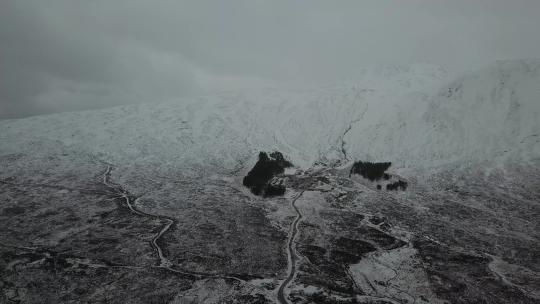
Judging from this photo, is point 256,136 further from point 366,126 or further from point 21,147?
point 21,147

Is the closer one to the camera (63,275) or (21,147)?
(63,275)

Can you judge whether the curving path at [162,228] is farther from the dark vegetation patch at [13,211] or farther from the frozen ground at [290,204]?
the dark vegetation patch at [13,211]

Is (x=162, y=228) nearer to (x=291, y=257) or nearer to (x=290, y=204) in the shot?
(x=291, y=257)

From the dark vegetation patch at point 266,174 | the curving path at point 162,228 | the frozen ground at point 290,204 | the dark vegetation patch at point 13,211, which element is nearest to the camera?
the frozen ground at point 290,204

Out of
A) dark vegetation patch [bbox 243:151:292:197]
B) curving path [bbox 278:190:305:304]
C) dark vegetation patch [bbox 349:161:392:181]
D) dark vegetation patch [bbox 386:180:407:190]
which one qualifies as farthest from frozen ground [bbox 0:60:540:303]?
dark vegetation patch [bbox 243:151:292:197]

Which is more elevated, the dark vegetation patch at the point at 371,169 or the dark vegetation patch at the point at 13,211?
the dark vegetation patch at the point at 371,169

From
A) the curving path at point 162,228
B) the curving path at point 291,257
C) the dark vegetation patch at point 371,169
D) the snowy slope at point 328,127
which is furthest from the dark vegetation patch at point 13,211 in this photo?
the dark vegetation patch at point 371,169

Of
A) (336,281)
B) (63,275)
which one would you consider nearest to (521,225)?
(336,281)

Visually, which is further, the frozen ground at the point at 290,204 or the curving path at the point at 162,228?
the curving path at the point at 162,228
